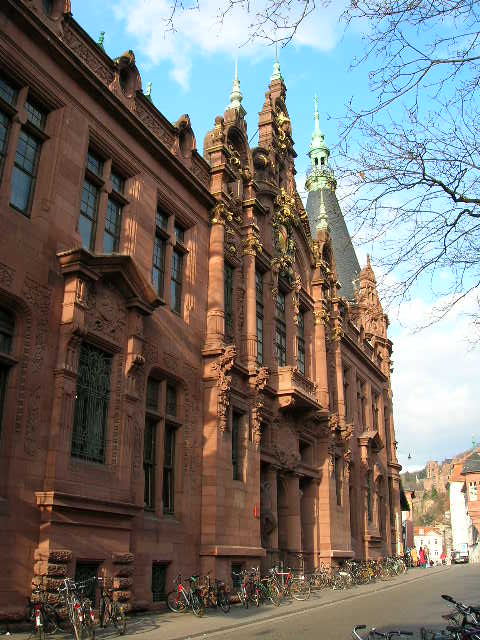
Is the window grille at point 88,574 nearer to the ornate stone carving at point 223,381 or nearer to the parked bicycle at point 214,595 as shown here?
the parked bicycle at point 214,595

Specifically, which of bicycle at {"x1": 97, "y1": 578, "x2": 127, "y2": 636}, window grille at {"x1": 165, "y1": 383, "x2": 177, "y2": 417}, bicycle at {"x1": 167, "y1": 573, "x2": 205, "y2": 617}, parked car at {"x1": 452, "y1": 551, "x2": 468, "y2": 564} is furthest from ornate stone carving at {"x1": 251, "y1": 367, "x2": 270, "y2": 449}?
parked car at {"x1": 452, "y1": 551, "x2": 468, "y2": 564}

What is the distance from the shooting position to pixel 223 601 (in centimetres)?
1797

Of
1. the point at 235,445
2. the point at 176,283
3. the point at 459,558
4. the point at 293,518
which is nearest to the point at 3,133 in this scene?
the point at 176,283

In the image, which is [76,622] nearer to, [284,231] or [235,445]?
[235,445]

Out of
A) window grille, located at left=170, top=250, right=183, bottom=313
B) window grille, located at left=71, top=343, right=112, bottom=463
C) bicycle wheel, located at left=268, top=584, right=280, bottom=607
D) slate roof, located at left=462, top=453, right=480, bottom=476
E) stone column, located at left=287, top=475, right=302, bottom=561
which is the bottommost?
bicycle wheel, located at left=268, top=584, right=280, bottom=607

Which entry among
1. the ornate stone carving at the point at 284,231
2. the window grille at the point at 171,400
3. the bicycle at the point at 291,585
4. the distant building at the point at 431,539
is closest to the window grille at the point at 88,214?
the window grille at the point at 171,400

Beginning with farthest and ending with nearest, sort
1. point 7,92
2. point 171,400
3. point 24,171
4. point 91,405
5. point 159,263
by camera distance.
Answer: point 159,263
point 171,400
point 91,405
point 24,171
point 7,92

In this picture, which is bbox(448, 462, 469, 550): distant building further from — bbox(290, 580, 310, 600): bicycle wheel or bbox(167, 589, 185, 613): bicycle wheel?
bbox(167, 589, 185, 613): bicycle wheel

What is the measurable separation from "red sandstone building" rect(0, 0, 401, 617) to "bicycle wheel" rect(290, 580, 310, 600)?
4.12 ft

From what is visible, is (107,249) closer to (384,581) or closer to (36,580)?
(36,580)

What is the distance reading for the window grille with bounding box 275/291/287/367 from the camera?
90.3ft

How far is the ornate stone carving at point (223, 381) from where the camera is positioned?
67.3 ft

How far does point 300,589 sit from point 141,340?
1182 cm

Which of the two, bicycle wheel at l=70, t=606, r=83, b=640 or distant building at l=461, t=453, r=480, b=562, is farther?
distant building at l=461, t=453, r=480, b=562
